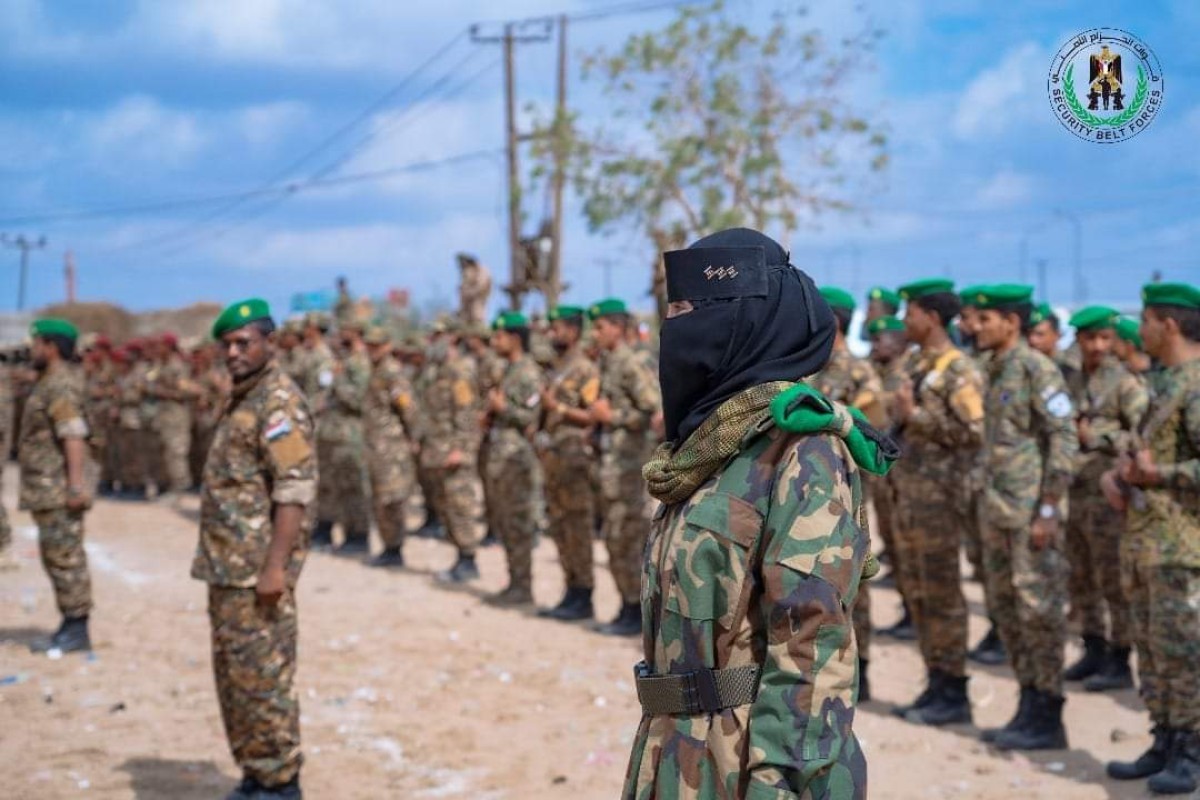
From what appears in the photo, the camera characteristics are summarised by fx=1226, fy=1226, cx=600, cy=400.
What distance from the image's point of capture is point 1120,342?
8109 mm

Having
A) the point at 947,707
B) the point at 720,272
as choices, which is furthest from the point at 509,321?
the point at 720,272

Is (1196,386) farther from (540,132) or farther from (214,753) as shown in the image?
(540,132)

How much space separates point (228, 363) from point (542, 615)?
5.22 metres

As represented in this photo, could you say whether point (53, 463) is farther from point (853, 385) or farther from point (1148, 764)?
point (1148, 764)

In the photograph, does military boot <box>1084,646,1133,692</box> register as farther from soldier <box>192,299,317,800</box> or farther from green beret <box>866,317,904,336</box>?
soldier <box>192,299,317,800</box>

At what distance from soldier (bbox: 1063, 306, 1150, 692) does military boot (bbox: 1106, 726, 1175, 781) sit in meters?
1.92

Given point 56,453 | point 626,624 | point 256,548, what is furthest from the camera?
point 626,624

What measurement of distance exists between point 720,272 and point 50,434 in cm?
676

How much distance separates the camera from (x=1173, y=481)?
5.29m

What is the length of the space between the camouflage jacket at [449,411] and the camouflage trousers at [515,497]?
157 centimetres

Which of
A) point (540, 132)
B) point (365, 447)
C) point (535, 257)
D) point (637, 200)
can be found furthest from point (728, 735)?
point (535, 257)

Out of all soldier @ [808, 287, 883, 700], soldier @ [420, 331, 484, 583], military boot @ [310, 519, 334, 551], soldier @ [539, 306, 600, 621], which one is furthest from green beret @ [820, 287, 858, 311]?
military boot @ [310, 519, 334, 551]

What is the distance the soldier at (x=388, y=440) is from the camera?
1242 cm

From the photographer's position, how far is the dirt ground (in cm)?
602
